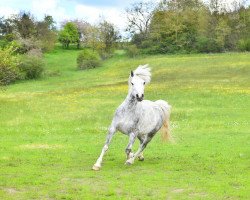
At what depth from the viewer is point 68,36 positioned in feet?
360

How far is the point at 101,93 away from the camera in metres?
45.5

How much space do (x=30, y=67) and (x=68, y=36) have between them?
45.2 metres

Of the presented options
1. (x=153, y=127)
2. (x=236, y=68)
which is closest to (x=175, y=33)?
(x=236, y=68)

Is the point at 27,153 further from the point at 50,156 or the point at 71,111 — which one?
the point at 71,111

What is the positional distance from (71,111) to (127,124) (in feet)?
67.5

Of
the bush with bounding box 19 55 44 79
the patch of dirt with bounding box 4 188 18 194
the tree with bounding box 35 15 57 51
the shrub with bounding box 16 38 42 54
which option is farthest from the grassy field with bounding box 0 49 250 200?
the tree with bounding box 35 15 57 51

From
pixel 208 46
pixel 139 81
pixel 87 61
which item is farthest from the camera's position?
pixel 208 46

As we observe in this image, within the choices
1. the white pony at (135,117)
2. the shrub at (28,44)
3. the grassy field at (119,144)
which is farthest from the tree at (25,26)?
the white pony at (135,117)

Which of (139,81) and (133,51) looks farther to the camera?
(133,51)

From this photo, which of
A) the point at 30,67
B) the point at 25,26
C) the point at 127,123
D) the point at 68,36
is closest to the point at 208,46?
the point at 30,67

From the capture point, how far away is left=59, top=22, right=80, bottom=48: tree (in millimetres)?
109812

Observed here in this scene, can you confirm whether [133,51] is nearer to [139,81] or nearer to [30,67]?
[30,67]

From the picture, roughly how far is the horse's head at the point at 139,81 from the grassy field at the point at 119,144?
2229 mm

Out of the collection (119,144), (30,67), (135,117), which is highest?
(135,117)
